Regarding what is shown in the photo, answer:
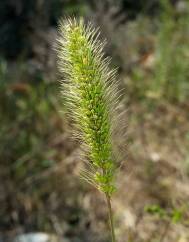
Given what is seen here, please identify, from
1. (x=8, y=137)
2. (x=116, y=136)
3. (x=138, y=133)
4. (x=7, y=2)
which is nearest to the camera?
(x=116, y=136)

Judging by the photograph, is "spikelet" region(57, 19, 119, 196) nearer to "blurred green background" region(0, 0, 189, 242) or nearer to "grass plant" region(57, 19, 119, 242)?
"grass plant" region(57, 19, 119, 242)

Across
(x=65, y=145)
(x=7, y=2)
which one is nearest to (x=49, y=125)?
(x=65, y=145)

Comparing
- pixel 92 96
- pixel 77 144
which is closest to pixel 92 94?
pixel 92 96

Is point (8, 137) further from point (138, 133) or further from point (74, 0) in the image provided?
point (74, 0)

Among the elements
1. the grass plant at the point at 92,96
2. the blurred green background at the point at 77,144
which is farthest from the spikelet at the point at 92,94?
the blurred green background at the point at 77,144

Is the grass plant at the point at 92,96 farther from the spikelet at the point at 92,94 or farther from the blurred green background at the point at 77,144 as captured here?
the blurred green background at the point at 77,144

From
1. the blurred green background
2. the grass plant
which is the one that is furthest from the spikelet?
the blurred green background

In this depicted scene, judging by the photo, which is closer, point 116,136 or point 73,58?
point 73,58
